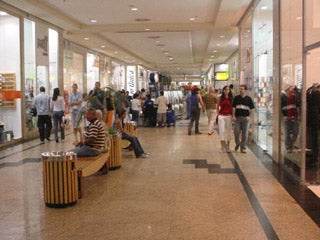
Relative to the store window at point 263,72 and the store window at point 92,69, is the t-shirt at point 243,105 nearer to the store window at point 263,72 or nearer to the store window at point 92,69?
the store window at point 263,72

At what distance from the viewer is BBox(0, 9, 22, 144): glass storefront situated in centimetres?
1176

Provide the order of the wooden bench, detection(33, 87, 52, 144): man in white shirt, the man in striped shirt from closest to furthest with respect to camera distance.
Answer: the wooden bench < the man in striped shirt < detection(33, 87, 52, 144): man in white shirt

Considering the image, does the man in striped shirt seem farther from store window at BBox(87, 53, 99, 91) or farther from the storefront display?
store window at BBox(87, 53, 99, 91)

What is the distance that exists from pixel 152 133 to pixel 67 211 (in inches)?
363

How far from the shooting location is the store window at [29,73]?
1265cm

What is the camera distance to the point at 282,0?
8.02 metres

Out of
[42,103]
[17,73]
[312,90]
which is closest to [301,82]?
[312,90]

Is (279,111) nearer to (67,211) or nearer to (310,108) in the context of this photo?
(310,108)

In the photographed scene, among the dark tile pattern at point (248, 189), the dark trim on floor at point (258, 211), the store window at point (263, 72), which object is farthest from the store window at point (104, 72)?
the dark trim on floor at point (258, 211)

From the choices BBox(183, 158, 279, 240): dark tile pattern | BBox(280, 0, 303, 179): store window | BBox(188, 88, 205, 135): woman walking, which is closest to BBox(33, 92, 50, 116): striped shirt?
BBox(188, 88, 205, 135): woman walking

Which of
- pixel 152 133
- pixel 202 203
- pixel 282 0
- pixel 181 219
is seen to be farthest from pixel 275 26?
pixel 152 133

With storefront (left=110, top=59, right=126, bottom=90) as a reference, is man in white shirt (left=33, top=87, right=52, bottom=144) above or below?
below

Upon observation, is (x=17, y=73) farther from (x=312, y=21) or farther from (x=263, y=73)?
(x=312, y=21)

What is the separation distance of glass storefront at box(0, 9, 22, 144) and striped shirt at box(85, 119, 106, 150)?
5651 millimetres
